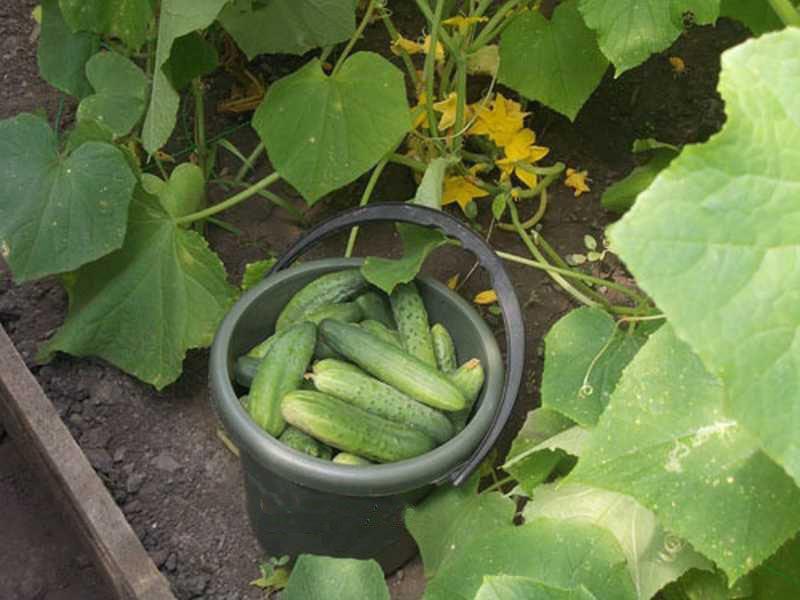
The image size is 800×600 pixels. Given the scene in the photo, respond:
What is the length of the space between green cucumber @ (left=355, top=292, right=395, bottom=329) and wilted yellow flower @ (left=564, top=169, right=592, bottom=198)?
2.32 feet

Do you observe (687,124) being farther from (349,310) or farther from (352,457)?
(352,457)

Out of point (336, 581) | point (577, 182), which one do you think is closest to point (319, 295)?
point (336, 581)

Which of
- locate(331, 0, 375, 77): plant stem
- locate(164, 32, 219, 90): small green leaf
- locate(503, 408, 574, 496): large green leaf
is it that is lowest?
locate(503, 408, 574, 496): large green leaf

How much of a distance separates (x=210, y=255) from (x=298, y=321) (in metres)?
0.27

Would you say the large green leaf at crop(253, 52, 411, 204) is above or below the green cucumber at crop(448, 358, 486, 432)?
above

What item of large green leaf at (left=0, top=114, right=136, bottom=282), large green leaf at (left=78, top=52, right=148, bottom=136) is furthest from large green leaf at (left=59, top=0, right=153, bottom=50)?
large green leaf at (left=0, top=114, right=136, bottom=282)

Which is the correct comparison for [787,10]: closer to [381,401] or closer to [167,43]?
[381,401]

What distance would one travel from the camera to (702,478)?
102cm

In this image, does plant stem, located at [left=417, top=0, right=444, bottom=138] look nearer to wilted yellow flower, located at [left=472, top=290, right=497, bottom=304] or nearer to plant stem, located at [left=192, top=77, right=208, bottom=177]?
wilted yellow flower, located at [left=472, top=290, right=497, bottom=304]

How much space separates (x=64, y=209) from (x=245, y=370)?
48cm

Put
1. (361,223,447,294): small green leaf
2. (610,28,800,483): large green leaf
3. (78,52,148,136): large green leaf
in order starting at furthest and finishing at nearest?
(78,52,148,136): large green leaf < (361,223,447,294): small green leaf < (610,28,800,483): large green leaf

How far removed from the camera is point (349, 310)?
189 cm

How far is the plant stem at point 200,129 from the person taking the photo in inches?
93.3

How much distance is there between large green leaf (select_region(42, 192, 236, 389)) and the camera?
205 cm
